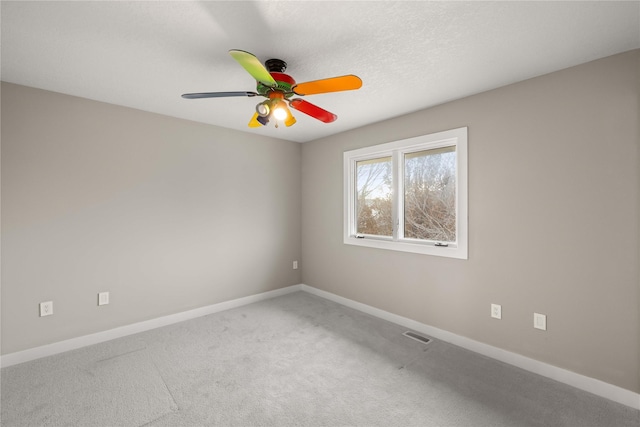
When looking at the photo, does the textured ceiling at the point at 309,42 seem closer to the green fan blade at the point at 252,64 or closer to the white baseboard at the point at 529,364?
the green fan blade at the point at 252,64

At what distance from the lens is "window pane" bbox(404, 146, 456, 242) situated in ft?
9.47

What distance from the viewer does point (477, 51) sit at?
6.21 ft

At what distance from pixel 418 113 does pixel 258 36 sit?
6.36 ft

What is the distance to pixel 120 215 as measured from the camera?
114 inches

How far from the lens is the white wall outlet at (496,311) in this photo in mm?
2454

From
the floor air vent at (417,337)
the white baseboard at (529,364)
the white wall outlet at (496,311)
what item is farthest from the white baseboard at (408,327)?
the white wall outlet at (496,311)

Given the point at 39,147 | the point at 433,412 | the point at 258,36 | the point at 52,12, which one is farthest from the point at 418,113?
the point at 39,147

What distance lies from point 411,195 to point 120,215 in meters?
→ 3.14

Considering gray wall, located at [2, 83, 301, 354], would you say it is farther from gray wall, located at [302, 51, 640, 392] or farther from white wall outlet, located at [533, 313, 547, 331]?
white wall outlet, located at [533, 313, 547, 331]

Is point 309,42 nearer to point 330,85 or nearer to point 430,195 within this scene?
point 330,85

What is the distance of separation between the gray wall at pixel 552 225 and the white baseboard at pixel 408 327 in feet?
0.20

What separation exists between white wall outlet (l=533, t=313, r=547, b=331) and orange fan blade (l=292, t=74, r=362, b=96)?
89.4 inches

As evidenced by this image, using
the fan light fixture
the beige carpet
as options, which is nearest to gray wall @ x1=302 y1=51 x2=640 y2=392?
the beige carpet

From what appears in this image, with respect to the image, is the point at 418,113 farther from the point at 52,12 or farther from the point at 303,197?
the point at 52,12
